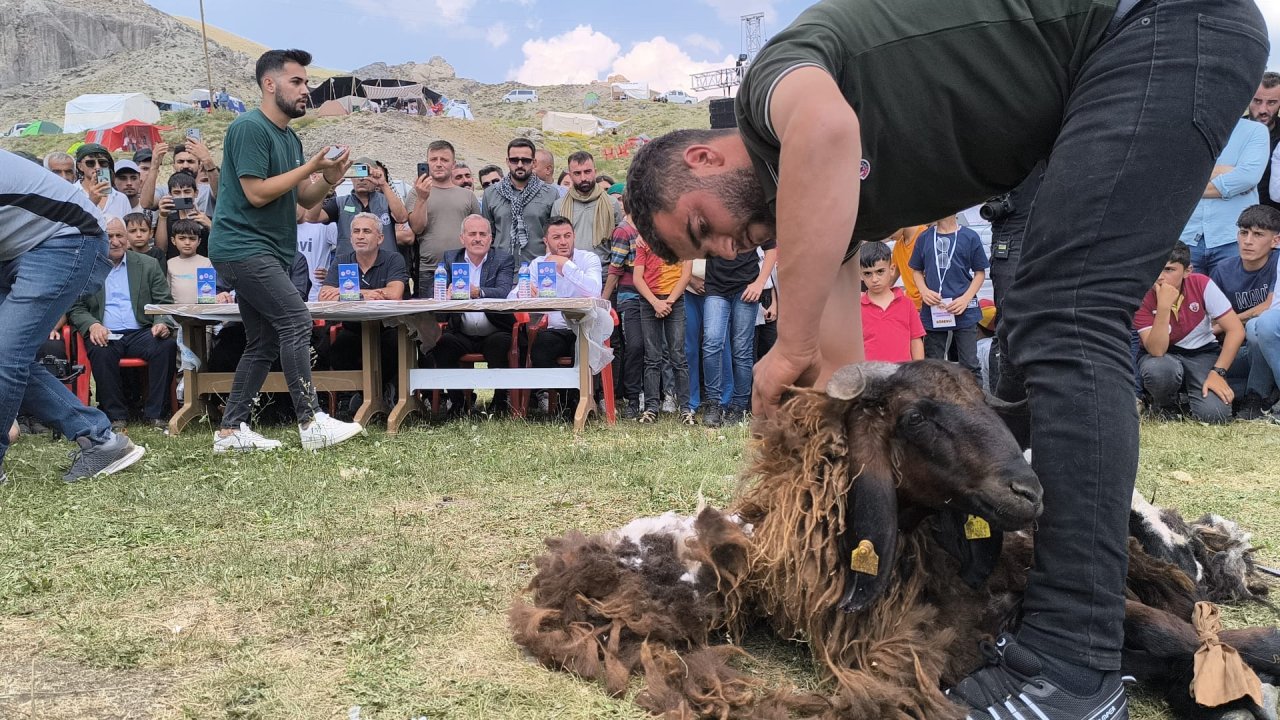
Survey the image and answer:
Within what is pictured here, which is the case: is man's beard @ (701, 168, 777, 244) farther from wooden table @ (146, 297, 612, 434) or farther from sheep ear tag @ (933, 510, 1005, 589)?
wooden table @ (146, 297, 612, 434)

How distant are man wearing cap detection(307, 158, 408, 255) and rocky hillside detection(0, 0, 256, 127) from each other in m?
66.1

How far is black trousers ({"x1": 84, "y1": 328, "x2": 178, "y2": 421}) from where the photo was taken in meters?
8.68

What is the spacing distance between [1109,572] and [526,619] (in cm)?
167

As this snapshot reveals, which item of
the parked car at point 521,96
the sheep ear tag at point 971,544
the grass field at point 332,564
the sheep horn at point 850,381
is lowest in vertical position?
the grass field at point 332,564

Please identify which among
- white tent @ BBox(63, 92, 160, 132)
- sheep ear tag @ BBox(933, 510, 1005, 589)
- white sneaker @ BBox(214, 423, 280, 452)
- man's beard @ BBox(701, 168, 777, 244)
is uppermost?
white tent @ BBox(63, 92, 160, 132)

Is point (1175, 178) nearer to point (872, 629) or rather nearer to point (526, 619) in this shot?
point (872, 629)

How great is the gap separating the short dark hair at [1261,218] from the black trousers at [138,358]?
10.5 metres

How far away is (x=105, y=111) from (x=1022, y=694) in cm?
6350

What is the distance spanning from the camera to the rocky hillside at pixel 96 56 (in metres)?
71.1

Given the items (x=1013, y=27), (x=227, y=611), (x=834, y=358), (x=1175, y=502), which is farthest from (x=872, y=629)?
(x=1175, y=502)

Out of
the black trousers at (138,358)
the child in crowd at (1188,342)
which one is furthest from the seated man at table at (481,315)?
the child in crowd at (1188,342)

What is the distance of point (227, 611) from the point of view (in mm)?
3209

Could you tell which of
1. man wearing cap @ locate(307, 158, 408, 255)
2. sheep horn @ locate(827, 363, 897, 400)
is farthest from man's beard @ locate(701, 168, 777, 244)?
man wearing cap @ locate(307, 158, 408, 255)

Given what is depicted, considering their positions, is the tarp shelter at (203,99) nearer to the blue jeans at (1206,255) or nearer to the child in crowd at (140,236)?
the child in crowd at (140,236)
